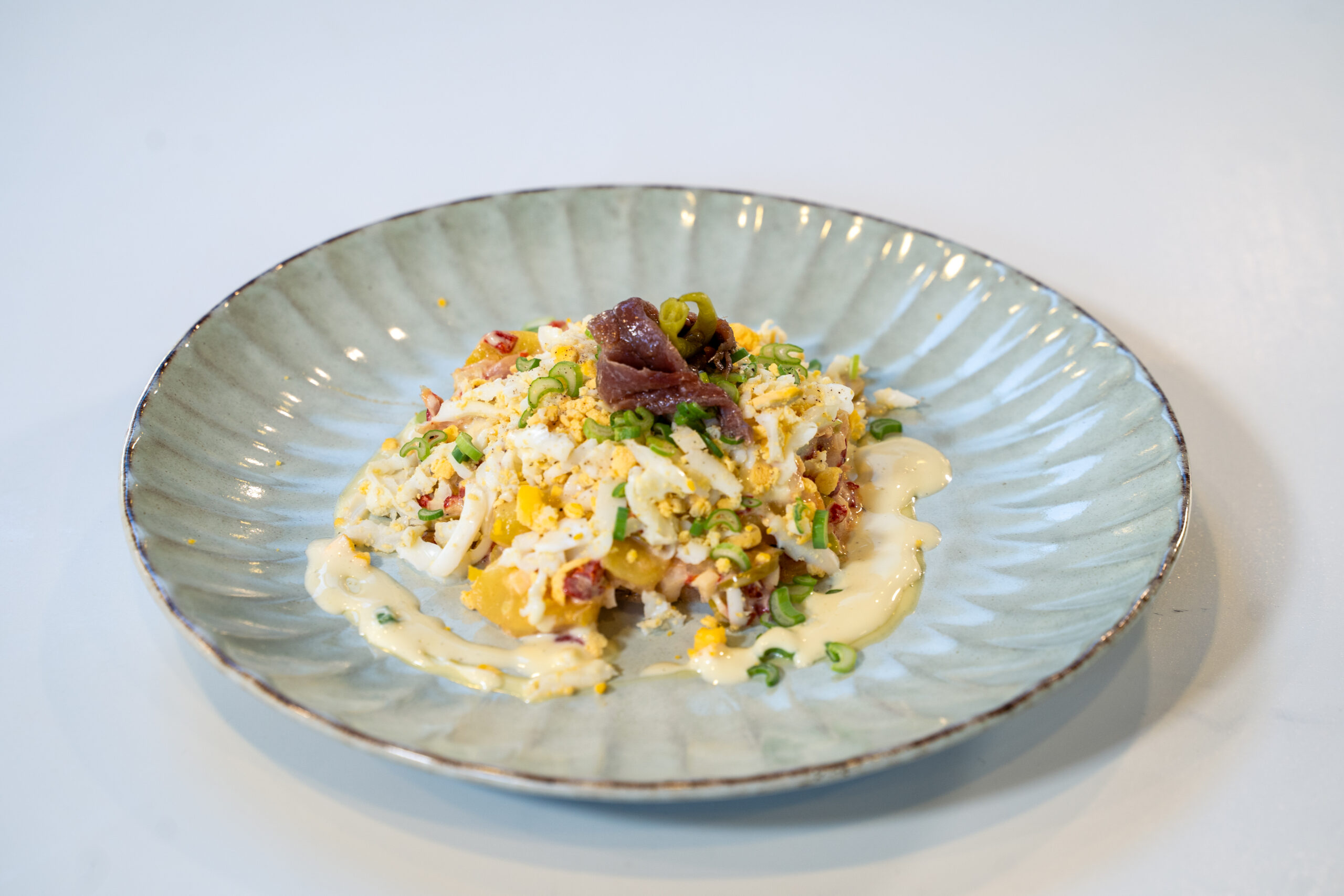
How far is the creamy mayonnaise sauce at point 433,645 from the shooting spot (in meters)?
3.38

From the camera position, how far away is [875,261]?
547cm

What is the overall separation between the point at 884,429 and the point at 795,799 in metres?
2.04

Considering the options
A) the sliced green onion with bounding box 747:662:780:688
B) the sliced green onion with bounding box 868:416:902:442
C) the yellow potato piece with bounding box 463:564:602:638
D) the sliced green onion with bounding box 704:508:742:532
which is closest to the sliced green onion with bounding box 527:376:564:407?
the yellow potato piece with bounding box 463:564:602:638

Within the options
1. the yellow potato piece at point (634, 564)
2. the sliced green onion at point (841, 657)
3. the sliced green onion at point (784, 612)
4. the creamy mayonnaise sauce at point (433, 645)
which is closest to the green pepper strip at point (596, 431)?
the yellow potato piece at point (634, 564)

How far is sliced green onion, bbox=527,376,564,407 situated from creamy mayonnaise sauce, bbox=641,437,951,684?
114cm

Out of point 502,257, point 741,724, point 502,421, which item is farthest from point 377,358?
point 741,724

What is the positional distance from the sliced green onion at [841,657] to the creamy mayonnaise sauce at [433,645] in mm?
776

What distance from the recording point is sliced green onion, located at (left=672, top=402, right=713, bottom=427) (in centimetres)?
372

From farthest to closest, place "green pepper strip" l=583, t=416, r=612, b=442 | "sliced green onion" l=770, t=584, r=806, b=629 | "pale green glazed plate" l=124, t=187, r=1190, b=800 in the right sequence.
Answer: "green pepper strip" l=583, t=416, r=612, b=442 < "sliced green onion" l=770, t=584, r=806, b=629 < "pale green glazed plate" l=124, t=187, r=1190, b=800

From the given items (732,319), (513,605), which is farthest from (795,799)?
(732,319)

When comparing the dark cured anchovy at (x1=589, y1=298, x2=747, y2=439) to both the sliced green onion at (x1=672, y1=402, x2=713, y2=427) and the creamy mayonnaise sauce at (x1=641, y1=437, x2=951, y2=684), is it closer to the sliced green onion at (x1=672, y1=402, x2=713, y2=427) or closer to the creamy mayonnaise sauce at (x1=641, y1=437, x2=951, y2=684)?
the sliced green onion at (x1=672, y1=402, x2=713, y2=427)

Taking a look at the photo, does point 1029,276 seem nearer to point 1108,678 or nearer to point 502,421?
point 1108,678

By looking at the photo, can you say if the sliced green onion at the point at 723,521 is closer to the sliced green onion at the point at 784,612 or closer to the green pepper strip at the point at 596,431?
the sliced green onion at the point at 784,612

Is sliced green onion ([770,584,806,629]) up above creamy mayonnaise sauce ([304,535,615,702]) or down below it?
above
